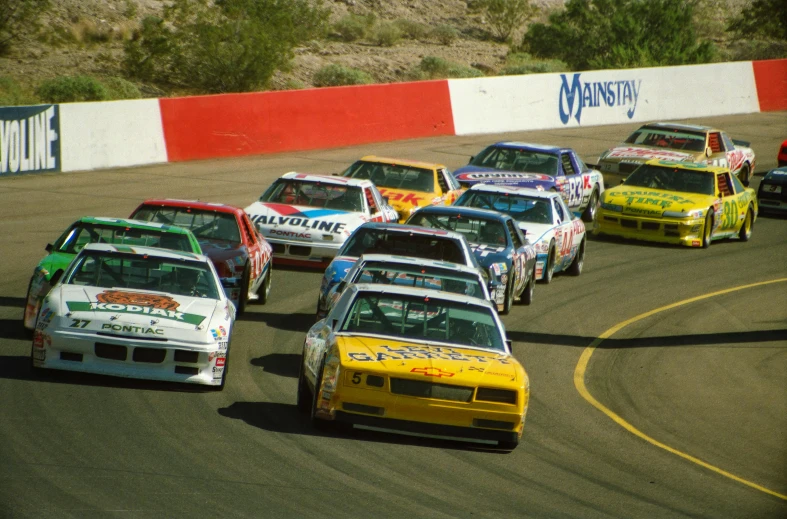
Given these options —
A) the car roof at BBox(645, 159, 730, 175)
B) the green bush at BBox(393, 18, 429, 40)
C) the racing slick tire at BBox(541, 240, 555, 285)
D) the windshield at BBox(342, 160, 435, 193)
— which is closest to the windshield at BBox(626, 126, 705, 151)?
the car roof at BBox(645, 159, 730, 175)

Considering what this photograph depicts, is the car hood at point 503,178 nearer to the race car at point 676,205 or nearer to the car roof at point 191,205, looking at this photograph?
the race car at point 676,205

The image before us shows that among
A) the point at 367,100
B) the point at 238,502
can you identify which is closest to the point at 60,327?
the point at 238,502

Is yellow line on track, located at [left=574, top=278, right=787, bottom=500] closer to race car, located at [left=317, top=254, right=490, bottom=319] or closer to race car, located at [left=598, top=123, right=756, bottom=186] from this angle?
race car, located at [left=317, top=254, right=490, bottom=319]

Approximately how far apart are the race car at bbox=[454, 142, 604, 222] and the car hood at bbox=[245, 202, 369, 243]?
18.7 feet

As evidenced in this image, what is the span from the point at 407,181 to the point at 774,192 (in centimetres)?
993

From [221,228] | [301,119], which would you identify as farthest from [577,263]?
[301,119]

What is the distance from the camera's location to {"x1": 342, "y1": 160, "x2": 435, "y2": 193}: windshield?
21734 mm

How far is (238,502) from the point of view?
7863mm

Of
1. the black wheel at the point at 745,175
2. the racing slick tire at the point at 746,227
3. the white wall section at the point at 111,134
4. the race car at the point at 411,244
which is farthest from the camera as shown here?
the black wheel at the point at 745,175

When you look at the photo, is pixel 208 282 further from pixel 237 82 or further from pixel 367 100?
pixel 237 82

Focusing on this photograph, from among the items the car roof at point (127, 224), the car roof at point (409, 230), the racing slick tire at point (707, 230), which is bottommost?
the racing slick tire at point (707, 230)

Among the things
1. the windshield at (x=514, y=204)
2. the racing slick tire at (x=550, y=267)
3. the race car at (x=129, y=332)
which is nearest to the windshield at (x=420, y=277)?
the race car at (x=129, y=332)

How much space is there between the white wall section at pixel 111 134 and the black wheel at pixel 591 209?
31.0ft

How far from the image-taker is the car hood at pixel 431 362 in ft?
31.2
